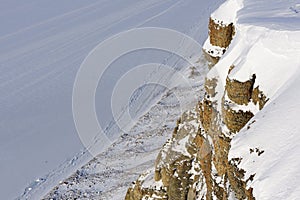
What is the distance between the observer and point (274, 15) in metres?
12.5

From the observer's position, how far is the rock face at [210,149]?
10508 mm

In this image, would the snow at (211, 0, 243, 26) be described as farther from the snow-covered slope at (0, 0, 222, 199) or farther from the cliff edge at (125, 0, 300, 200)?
the snow-covered slope at (0, 0, 222, 199)

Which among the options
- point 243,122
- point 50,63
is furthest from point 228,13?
point 50,63

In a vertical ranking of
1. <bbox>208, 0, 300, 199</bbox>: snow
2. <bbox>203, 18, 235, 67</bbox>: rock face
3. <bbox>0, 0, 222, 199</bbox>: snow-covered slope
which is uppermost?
<bbox>0, 0, 222, 199</bbox>: snow-covered slope

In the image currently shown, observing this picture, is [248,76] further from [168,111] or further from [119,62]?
[119,62]

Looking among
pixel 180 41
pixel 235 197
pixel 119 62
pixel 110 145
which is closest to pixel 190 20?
pixel 180 41

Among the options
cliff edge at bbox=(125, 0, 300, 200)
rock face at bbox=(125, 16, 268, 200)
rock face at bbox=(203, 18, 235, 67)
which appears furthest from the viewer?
rock face at bbox=(203, 18, 235, 67)

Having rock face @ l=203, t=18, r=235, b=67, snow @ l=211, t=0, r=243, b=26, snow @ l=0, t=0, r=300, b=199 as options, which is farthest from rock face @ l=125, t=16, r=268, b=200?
snow @ l=0, t=0, r=300, b=199

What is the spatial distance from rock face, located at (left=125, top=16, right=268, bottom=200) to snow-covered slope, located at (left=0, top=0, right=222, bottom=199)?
393 inches

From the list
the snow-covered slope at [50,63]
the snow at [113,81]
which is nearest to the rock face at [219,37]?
the snow at [113,81]

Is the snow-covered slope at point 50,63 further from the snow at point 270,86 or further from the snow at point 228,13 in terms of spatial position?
the snow at point 270,86

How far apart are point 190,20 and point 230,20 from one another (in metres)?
29.5

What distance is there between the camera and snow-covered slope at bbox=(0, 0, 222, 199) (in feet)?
85.4

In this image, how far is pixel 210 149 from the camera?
13.1m
